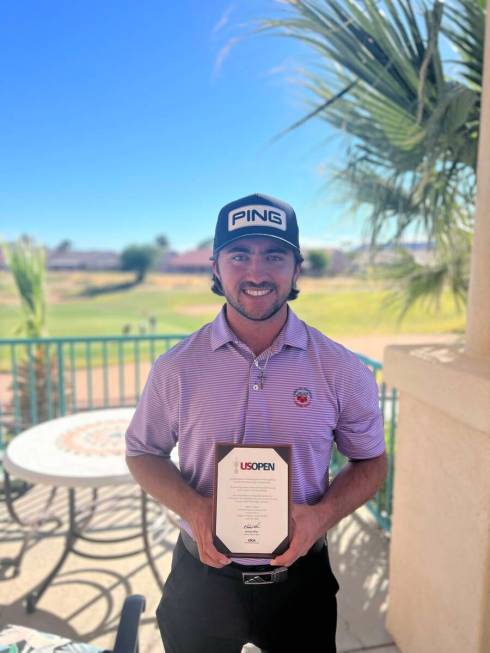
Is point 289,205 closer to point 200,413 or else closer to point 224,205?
point 224,205

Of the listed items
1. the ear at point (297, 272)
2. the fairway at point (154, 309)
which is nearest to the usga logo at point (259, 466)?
the ear at point (297, 272)

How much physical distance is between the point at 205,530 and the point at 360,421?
494 millimetres

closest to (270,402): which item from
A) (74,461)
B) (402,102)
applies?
(74,461)

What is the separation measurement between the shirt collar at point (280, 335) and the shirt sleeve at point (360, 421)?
18cm

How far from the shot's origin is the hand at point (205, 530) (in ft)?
3.51

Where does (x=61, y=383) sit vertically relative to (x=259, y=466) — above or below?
below

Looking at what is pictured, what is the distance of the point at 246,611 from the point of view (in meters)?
1.20

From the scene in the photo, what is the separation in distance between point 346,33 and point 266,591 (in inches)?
87.1

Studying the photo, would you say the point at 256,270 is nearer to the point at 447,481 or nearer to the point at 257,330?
the point at 257,330

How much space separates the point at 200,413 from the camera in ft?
3.95

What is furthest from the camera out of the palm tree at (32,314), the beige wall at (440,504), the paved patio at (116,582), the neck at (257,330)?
the palm tree at (32,314)

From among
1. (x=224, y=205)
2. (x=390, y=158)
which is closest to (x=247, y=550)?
(x=224, y=205)

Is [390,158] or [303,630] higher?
Answer: [390,158]

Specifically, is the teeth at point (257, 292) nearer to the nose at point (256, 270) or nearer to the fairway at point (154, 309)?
the nose at point (256, 270)
